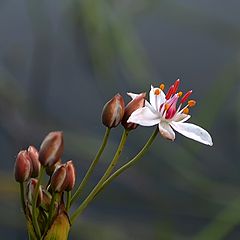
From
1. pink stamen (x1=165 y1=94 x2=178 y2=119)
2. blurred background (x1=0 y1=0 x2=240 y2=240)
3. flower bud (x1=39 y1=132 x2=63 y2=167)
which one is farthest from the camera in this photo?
blurred background (x1=0 y1=0 x2=240 y2=240)

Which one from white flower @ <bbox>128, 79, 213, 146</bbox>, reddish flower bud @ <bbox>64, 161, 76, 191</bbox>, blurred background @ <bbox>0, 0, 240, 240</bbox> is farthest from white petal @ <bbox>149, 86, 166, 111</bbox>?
blurred background @ <bbox>0, 0, 240, 240</bbox>

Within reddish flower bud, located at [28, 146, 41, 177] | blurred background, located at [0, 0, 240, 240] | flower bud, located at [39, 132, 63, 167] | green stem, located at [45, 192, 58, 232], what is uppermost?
flower bud, located at [39, 132, 63, 167]

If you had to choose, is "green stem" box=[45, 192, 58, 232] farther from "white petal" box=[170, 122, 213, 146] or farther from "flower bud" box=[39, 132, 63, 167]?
"white petal" box=[170, 122, 213, 146]

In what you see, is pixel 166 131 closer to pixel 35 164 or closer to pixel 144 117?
pixel 144 117

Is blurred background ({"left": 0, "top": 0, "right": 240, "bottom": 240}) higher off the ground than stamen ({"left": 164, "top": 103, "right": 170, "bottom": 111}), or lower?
lower

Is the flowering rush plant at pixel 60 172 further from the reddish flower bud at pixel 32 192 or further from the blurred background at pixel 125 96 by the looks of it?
the blurred background at pixel 125 96

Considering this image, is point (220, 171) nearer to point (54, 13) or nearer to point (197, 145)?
point (197, 145)

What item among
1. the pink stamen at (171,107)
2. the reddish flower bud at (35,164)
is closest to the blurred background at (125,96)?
the pink stamen at (171,107)
